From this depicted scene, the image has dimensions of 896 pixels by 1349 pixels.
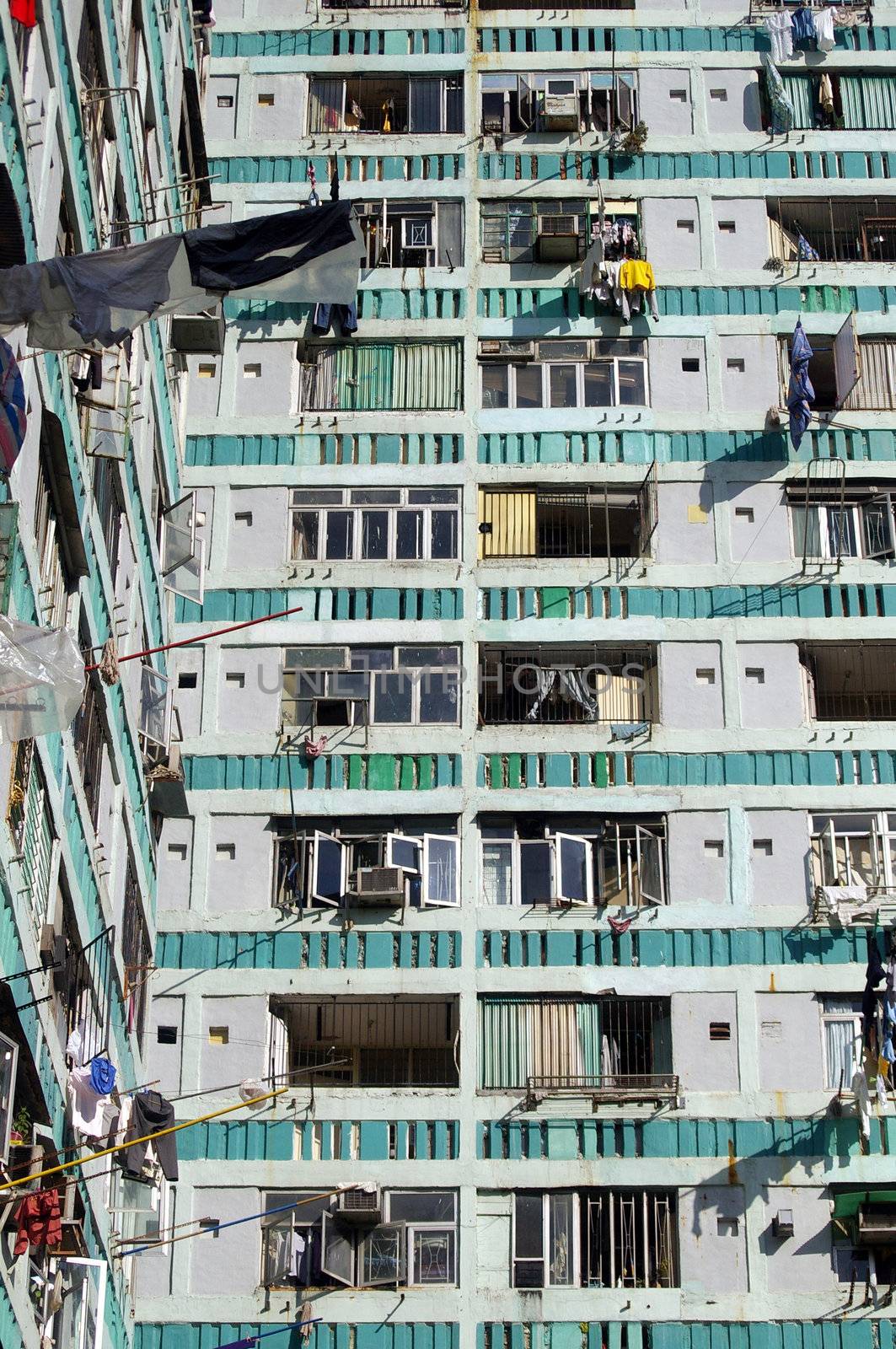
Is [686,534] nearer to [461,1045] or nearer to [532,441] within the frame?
[532,441]

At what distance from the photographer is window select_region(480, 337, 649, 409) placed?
36219 mm

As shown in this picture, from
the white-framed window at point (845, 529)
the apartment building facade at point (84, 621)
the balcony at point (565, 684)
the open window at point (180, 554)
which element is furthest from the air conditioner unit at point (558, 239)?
the open window at point (180, 554)

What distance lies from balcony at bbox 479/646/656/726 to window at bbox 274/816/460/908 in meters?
2.22

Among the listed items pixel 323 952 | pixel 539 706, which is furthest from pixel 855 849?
pixel 323 952

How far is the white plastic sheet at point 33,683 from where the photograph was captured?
19562 mm

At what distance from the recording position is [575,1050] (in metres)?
32.0

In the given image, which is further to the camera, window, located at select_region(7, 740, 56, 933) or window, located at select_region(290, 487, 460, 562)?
window, located at select_region(290, 487, 460, 562)

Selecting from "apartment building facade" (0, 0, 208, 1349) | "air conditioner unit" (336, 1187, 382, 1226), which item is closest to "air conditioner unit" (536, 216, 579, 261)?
"apartment building facade" (0, 0, 208, 1349)

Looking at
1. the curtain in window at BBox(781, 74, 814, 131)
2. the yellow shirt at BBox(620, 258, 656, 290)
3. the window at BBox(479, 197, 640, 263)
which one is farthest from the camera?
the curtain in window at BBox(781, 74, 814, 131)

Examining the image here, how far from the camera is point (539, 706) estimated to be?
34375 mm

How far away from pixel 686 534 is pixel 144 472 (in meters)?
8.84

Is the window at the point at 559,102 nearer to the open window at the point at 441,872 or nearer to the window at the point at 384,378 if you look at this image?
the window at the point at 384,378

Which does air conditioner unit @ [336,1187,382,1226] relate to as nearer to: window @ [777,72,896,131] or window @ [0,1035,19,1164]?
window @ [0,1035,19,1164]

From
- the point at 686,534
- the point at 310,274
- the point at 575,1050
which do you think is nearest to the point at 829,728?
the point at 686,534
